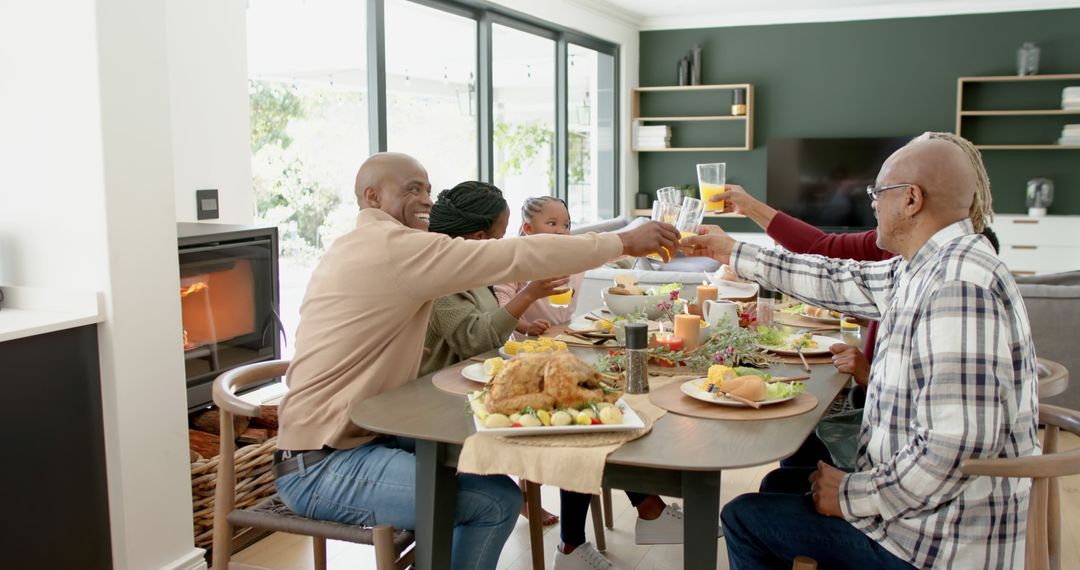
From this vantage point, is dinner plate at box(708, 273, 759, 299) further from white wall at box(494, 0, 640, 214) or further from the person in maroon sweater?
white wall at box(494, 0, 640, 214)

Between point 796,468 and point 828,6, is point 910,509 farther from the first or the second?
point 828,6

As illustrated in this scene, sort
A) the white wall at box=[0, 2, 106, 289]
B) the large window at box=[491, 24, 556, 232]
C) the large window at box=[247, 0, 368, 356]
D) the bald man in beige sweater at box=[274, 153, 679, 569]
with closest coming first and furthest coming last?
1. the bald man in beige sweater at box=[274, 153, 679, 569]
2. the white wall at box=[0, 2, 106, 289]
3. the large window at box=[247, 0, 368, 356]
4. the large window at box=[491, 24, 556, 232]

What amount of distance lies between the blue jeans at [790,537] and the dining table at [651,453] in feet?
0.66

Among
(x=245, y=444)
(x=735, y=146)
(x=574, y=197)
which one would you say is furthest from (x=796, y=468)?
(x=735, y=146)

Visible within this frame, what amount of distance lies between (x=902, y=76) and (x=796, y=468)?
267 inches

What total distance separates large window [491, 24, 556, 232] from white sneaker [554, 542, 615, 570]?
4.00 meters

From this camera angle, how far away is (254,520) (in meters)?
2.05

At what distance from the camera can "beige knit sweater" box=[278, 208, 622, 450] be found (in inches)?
78.0

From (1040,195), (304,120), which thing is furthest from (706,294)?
(1040,195)

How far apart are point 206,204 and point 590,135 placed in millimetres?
5234

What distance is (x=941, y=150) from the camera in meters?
1.79

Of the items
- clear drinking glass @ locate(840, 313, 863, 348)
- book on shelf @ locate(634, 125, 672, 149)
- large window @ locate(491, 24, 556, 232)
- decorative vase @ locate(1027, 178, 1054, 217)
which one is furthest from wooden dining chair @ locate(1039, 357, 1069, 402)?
book on shelf @ locate(634, 125, 672, 149)

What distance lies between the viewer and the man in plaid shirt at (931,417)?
5.18 ft

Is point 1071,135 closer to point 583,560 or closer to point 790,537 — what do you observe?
point 583,560
